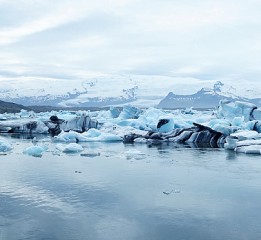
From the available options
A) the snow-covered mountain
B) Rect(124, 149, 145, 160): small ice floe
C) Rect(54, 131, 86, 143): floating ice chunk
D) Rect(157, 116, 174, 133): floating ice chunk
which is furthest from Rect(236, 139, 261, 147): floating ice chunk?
the snow-covered mountain

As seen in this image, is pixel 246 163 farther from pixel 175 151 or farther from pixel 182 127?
pixel 182 127

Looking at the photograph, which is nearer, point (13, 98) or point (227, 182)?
point (227, 182)

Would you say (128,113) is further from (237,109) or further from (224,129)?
(224,129)

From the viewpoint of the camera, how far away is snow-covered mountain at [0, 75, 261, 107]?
472ft

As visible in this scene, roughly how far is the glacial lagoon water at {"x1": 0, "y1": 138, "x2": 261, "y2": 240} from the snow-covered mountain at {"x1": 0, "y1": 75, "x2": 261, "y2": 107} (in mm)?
115630

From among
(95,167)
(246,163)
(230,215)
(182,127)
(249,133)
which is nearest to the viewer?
(230,215)

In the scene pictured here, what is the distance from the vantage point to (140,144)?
20703 millimetres

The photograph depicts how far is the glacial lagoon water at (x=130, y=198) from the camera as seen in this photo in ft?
22.9

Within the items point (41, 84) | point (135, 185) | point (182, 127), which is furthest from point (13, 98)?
point (135, 185)

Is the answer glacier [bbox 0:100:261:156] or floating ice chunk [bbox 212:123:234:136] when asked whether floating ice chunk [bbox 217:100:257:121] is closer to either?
glacier [bbox 0:100:261:156]

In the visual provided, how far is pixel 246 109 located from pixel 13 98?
156 m

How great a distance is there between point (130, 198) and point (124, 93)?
152106mm

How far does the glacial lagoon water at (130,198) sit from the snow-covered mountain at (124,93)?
379 ft

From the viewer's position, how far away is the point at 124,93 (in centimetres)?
16075
